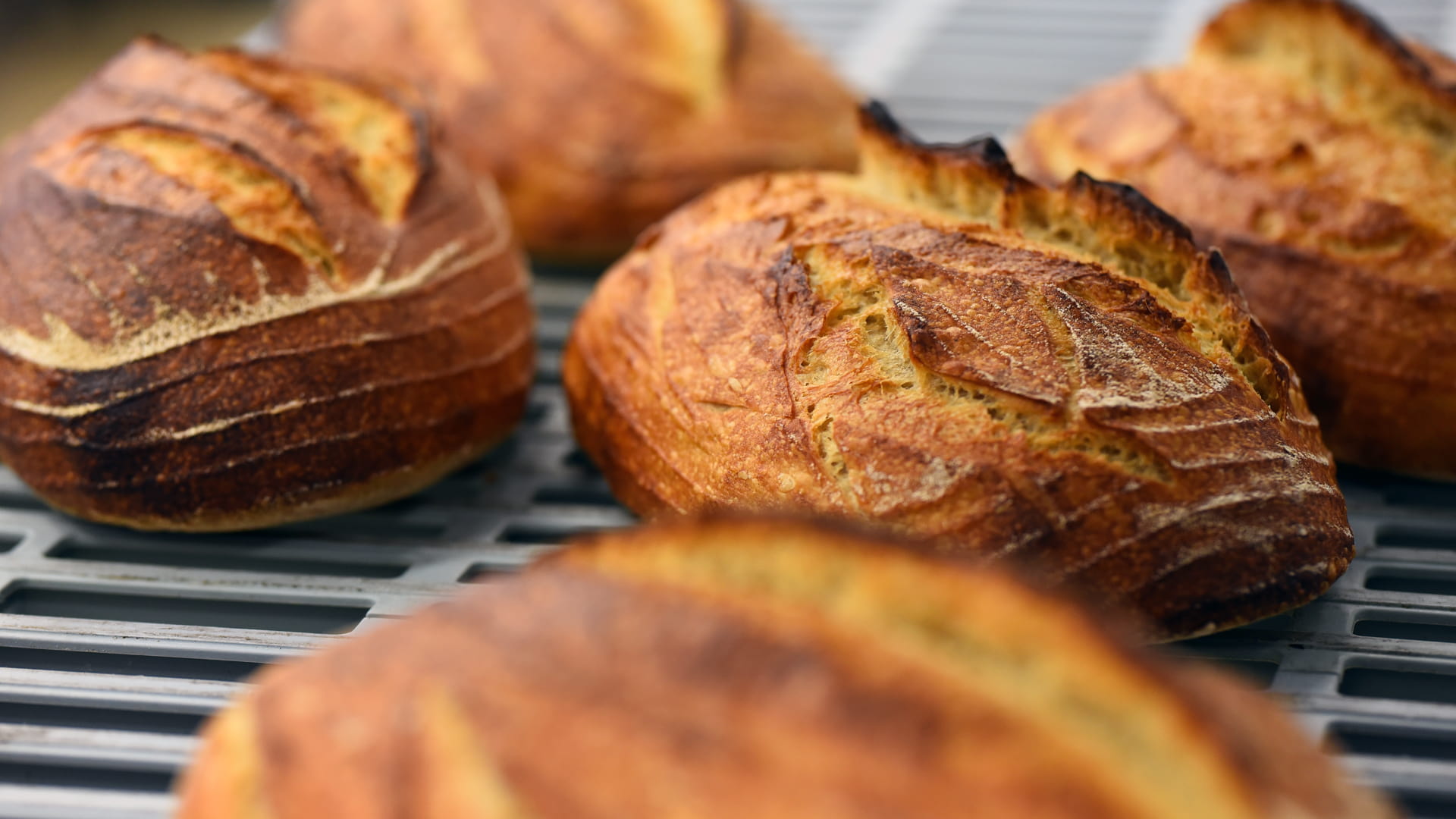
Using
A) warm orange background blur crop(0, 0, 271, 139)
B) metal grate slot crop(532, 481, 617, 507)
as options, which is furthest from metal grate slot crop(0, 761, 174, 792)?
warm orange background blur crop(0, 0, 271, 139)

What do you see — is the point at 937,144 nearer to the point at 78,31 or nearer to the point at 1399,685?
the point at 1399,685

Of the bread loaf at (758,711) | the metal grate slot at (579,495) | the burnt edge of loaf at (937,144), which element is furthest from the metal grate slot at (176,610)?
the burnt edge of loaf at (937,144)

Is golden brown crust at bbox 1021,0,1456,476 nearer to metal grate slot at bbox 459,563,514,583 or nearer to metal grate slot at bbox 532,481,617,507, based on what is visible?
metal grate slot at bbox 532,481,617,507

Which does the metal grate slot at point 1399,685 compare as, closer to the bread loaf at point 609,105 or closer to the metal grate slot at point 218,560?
the metal grate slot at point 218,560

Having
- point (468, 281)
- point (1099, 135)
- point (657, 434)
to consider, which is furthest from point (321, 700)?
point (1099, 135)

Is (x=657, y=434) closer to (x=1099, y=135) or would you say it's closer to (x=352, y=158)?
(x=352, y=158)

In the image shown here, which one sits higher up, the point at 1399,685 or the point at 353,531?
the point at 1399,685

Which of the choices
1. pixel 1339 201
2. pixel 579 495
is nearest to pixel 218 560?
pixel 579 495
